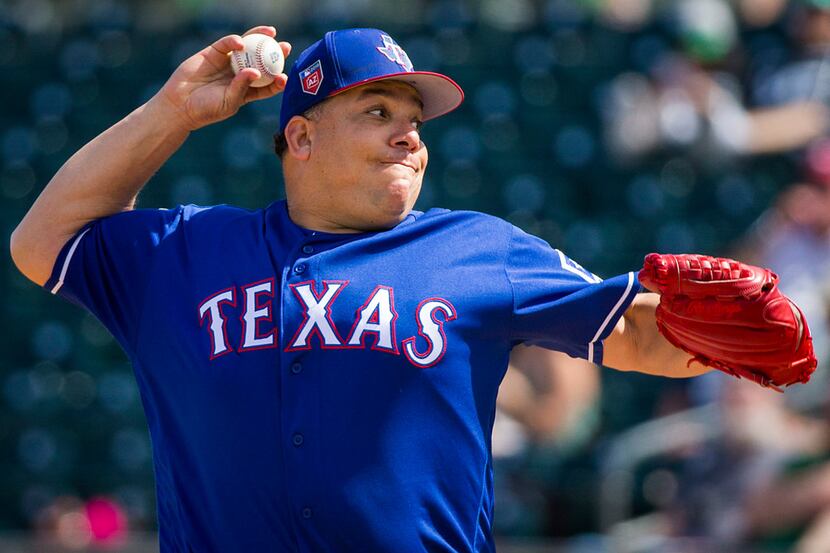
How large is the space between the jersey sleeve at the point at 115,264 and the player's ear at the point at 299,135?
0.98 ft

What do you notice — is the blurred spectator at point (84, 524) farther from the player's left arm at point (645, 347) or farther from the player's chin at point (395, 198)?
the player's left arm at point (645, 347)

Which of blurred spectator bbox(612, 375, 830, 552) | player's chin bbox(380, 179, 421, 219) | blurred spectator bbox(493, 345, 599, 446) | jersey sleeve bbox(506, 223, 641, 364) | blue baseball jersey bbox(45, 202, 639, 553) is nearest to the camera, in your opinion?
blue baseball jersey bbox(45, 202, 639, 553)

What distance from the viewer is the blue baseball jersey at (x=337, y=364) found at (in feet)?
8.51

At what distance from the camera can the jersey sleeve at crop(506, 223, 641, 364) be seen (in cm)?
272

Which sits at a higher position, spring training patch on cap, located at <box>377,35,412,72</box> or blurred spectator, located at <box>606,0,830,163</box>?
spring training patch on cap, located at <box>377,35,412,72</box>

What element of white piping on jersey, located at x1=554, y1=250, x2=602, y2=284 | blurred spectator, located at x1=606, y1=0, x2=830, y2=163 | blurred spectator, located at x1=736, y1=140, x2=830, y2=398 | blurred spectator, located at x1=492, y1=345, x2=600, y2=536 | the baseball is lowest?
blurred spectator, located at x1=492, y1=345, x2=600, y2=536

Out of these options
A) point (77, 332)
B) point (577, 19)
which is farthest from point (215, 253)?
point (577, 19)

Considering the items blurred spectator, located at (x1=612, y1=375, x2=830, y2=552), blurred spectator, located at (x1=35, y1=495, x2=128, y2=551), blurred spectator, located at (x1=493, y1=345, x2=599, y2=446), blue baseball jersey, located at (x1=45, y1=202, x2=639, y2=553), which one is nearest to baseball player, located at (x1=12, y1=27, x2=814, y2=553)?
blue baseball jersey, located at (x1=45, y1=202, x2=639, y2=553)

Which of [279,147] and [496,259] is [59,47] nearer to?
A: [279,147]

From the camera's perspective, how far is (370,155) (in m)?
2.87

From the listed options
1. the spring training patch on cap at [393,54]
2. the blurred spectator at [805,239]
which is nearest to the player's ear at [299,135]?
the spring training patch on cap at [393,54]

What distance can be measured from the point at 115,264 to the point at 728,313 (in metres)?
1.33

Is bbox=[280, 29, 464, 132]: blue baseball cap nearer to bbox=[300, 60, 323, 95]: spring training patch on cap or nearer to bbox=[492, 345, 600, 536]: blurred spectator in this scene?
bbox=[300, 60, 323, 95]: spring training patch on cap

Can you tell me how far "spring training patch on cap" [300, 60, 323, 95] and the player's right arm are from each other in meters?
0.10
